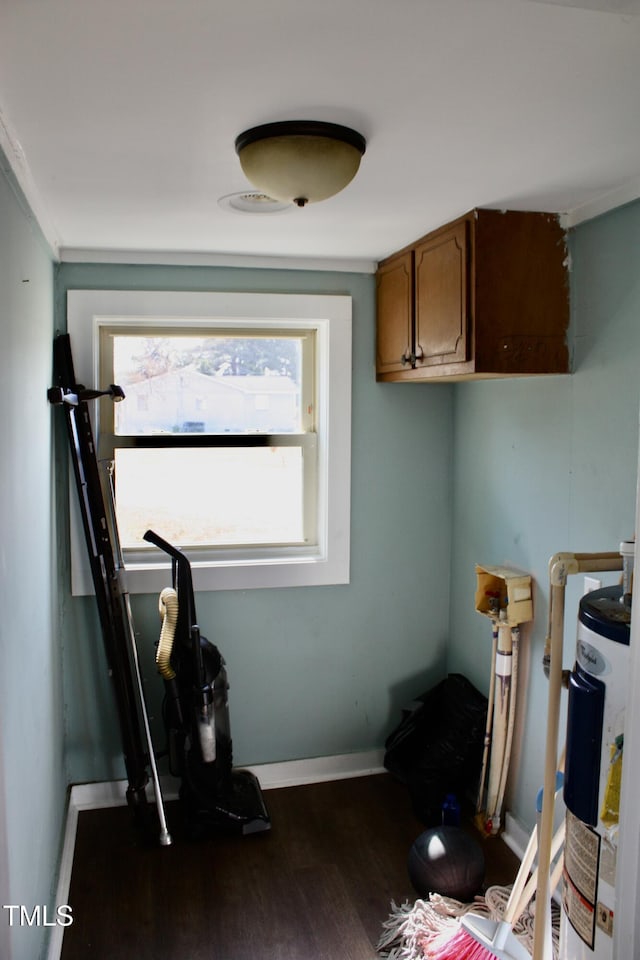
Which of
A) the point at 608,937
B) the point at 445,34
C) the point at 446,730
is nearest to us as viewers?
the point at 445,34

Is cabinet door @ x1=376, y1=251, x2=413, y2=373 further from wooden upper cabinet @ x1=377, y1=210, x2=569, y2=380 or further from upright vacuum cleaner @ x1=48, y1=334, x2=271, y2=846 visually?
upright vacuum cleaner @ x1=48, y1=334, x2=271, y2=846

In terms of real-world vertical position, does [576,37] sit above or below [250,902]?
above

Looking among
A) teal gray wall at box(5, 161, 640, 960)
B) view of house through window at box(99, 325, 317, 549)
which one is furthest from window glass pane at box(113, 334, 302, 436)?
teal gray wall at box(5, 161, 640, 960)

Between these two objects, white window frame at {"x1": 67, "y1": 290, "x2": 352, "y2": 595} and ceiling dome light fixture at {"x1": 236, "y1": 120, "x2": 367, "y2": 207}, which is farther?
white window frame at {"x1": 67, "y1": 290, "x2": 352, "y2": 595}

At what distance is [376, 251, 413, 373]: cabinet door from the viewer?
8.61 feet

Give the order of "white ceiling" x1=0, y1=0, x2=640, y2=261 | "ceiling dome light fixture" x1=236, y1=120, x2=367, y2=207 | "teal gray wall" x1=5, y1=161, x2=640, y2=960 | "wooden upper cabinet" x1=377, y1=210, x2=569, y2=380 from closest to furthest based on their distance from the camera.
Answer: "white ceiling" x1=0, y1=0, x2=640, y2=261, "ceiling dome light fixture" x1=236, y1=120, x2=367, y2=207, "teal gray wall" x1=5, y1=161, x2=640, y2=960, "wooden upper cabinet" x1=377, y1=210, x2=569, y2=380

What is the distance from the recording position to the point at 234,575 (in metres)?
2.95

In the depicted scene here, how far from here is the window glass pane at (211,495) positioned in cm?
294

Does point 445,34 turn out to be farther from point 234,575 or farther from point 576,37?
point 234,575

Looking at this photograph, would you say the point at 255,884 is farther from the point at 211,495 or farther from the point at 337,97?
the point at 337,97

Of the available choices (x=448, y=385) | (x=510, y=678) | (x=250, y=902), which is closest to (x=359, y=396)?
(x=448, y=385)

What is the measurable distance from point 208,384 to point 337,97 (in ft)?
5.59

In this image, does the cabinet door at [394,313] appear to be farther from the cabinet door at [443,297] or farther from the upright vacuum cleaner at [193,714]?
the upright vacuum cleaner at [193,714]

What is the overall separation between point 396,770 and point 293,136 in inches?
96.2
